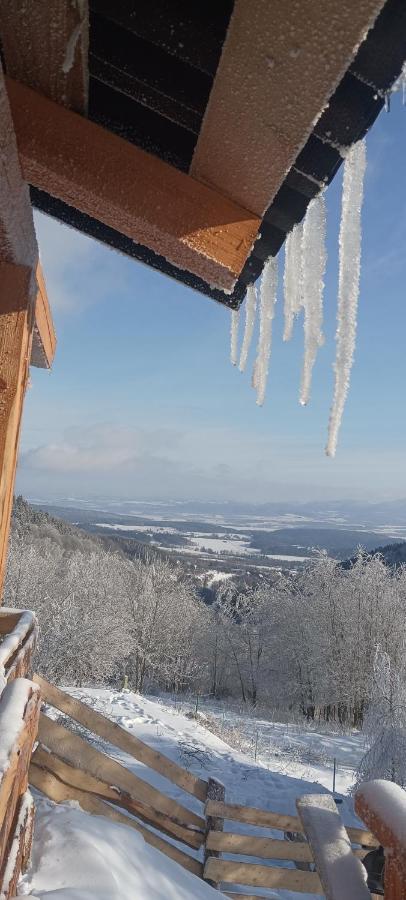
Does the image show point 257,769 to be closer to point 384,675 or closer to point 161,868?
point 384,675

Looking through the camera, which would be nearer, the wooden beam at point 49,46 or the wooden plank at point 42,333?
the wooden beam at point 49,46

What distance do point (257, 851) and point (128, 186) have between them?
5.09m

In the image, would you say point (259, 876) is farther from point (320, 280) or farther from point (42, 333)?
point (320, 280)

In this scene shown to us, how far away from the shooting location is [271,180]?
1.58 meters

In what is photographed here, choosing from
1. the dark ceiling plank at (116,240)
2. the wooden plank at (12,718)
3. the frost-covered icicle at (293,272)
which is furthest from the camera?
the dark ceiling plank at (116,240)

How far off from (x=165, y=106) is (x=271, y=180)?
47 cm

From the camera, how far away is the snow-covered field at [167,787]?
8.29ft

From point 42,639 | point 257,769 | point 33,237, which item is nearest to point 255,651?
point 42,639

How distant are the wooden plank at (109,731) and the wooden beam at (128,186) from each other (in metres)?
3.53

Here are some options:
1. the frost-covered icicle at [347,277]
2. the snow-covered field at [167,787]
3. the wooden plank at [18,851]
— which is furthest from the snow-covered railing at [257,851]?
the frost-covered icicle at [347,277]

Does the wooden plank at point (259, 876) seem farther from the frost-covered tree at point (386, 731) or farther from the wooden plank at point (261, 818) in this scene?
the frost-covered tree at point (386, 731)

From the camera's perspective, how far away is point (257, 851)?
4.32 meters

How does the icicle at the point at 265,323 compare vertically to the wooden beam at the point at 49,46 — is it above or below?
below

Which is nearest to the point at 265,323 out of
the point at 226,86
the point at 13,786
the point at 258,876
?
the point at 226,86
